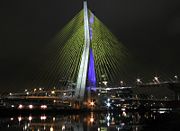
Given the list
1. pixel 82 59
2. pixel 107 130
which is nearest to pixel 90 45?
pixel 82 59

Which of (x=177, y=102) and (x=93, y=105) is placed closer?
(x=93, y=105)

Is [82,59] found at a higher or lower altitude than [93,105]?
higher

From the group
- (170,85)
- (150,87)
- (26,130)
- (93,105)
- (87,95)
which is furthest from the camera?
(150,87)

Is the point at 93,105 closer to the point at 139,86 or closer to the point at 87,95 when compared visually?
the point at 87,95

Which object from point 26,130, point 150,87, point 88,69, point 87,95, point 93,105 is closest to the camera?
point 26,130

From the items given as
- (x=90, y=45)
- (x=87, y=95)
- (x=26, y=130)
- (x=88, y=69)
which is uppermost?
(x=90, y=45)

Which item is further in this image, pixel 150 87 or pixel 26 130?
pixel 150 87

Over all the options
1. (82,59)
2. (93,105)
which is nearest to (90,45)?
(82,59)

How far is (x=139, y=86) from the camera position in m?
104

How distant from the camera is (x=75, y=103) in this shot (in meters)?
60.2

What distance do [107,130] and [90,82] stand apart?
32.8 metres

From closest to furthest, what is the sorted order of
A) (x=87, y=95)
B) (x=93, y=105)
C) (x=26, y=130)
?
(x=26, y=130), (x=87, y=95), (x=93, y=105)

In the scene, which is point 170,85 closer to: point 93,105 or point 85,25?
point 93,105

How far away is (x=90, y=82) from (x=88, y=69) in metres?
2.77
